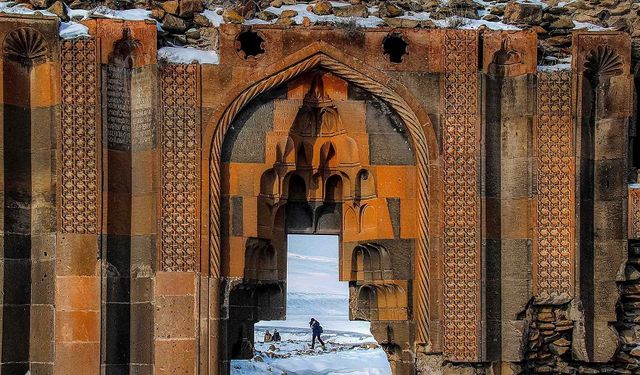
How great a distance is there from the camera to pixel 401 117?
38.5ft

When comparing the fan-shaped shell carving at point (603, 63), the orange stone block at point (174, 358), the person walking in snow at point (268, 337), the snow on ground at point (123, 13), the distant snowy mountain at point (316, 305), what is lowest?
the distant snowy mountain at point (316, 305)

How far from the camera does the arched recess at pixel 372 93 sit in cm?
1139

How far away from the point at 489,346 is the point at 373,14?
13.6ft

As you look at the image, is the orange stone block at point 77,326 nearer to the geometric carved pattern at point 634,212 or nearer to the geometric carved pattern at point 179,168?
the geometric carved pattern at point 179,168

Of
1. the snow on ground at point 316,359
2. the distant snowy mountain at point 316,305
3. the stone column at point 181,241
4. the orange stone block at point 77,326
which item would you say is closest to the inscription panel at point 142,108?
the stone column at point 181,241

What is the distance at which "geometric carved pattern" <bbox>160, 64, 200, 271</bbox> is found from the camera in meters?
11.3

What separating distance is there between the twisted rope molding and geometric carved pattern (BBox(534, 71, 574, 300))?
1.26 meters

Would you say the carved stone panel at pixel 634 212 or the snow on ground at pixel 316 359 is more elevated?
the carved stone panel at pixel 634 212

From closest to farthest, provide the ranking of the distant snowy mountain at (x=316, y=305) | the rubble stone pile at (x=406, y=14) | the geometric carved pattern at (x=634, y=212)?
the geometric carved pattern at (x=634, y=212), the rubble stone pile at (x=406, y=14), the distant snowy mountain at (x=316, y=305)

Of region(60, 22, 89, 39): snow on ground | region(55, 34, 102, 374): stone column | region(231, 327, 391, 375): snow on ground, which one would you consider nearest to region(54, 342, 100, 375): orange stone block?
region(55, 34, 102, 374): stone column

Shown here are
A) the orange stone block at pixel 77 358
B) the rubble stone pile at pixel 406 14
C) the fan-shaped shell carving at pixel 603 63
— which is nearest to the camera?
the orange stone block at pixel 77 358

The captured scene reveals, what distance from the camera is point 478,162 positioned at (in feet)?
38.2

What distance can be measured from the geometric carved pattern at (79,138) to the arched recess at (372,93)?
3.95ft

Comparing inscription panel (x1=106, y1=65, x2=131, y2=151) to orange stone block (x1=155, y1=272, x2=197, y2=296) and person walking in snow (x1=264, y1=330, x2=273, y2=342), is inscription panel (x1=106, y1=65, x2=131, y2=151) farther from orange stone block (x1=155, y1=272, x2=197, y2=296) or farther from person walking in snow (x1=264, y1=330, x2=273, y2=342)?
person walking in snow (x1=264, y1=330, x2=273, y2=342)
